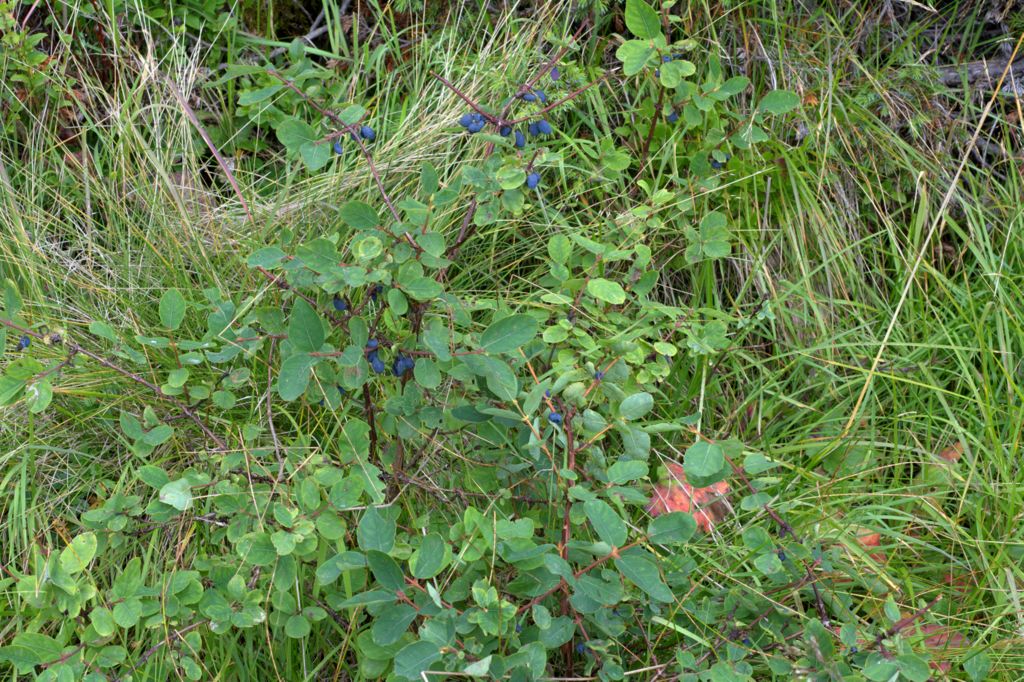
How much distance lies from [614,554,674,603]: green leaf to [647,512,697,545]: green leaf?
0.05m

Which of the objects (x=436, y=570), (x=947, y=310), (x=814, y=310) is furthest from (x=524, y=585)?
(x=947, y=310)

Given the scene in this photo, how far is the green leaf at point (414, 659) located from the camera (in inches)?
57.9

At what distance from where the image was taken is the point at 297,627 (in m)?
1.74

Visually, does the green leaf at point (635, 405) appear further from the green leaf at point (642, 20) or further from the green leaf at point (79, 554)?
the green leaf at point (79, 554)

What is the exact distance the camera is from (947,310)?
2.48 metres

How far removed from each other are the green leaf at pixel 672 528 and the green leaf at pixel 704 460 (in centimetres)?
9

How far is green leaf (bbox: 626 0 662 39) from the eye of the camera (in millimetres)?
2008

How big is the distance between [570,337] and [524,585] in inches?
23.5

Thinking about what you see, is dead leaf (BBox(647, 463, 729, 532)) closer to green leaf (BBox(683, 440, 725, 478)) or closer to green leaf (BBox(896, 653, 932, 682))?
green leaf (BBox(683, 440, 725, 478))

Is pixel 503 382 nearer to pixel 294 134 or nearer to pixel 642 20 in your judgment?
pixel 294 134

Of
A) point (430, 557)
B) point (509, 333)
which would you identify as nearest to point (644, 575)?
point (430, 557)

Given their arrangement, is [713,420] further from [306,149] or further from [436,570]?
[306,149]

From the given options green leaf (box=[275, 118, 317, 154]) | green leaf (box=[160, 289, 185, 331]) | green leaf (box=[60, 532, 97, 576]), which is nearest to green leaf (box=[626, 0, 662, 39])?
green leaf (box=[275, 118, 317, 154])

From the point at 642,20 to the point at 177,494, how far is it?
1362 millimetres
